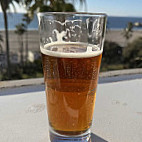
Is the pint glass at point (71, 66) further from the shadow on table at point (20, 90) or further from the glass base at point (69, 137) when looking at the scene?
the shadow on table at point (20, 90)

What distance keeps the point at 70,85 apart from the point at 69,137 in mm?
145

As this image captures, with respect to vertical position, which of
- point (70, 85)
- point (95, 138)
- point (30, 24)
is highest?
point (70, 85)

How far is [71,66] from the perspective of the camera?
0.46 m

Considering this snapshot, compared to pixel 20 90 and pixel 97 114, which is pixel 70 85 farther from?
pixel 20 90

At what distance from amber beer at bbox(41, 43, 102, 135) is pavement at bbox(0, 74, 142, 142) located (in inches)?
3.0

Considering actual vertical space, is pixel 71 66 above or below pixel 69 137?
above

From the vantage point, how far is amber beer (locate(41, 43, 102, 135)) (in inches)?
18.3

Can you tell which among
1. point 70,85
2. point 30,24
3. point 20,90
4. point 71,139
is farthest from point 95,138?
point 30,24

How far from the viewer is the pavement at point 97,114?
55 cm

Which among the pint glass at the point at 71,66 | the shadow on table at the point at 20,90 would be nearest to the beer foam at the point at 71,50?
the pint glass at the point at 71,66

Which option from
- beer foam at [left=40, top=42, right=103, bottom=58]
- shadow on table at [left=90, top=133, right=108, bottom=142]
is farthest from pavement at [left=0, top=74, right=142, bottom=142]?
beer foam at [left=40, top=42, right=103, bottom=58]

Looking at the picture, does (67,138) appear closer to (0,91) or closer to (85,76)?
(85,76)

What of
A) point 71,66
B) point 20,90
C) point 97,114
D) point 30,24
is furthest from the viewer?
point 30,24

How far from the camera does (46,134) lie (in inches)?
22.2
